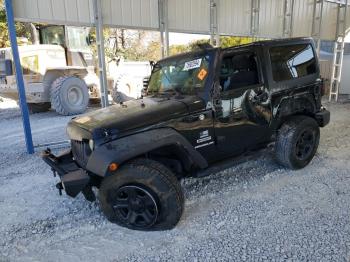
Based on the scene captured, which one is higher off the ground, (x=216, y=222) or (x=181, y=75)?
(x=181, y=75)

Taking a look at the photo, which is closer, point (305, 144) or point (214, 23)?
point (305, 144)

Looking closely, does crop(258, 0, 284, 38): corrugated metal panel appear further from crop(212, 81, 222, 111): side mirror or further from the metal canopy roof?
crop(212, 81, 222, 111): side mirror

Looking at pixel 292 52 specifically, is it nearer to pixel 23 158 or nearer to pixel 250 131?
pixel 250 131

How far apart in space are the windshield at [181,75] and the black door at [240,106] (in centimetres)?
23

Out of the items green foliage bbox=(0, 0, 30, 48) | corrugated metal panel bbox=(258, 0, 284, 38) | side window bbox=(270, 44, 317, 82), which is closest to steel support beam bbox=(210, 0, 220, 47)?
corrugated metal panel bbox=(258, 0, 284, 38)

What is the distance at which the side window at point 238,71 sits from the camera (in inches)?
141

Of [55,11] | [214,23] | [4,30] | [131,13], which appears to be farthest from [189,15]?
[4,30]

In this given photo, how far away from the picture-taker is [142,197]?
9.49ft

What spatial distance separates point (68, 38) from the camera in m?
9.28

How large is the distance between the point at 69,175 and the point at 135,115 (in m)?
0.84

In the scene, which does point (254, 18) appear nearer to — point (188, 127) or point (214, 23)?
point (214, 23)

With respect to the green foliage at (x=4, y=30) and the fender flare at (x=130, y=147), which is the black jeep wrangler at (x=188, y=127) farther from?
the green foliage at (x=4, y=30)

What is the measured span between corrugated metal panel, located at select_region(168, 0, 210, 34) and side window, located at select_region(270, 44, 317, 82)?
3.56 meters

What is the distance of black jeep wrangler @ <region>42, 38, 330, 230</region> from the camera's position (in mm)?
2861
